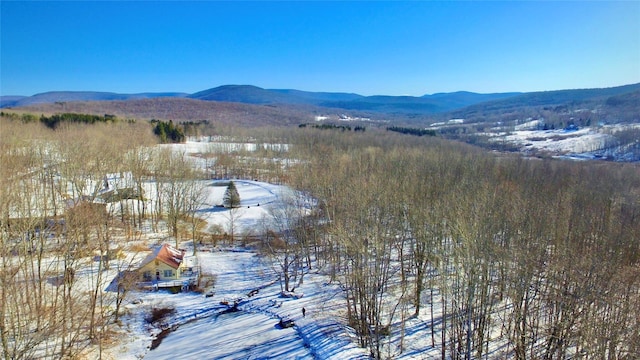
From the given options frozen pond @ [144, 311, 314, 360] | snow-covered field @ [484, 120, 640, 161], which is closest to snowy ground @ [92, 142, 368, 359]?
frozen pond @ [144, 311, 314, 360]

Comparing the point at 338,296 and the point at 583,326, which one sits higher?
the point at 583,326

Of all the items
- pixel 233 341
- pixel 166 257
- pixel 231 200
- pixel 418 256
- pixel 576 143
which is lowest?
pixel 233 341

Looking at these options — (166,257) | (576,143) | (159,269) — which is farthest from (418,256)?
(576,143)

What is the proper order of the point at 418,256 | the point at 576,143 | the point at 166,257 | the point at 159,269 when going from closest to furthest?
the point at 418,256 → the point at 159,269 → the point at 166,257 → the point at 576,143

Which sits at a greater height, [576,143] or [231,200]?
[576,143]

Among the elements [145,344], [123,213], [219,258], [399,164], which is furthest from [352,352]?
[123,213]

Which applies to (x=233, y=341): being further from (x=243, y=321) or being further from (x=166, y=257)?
(x=166, y=257)

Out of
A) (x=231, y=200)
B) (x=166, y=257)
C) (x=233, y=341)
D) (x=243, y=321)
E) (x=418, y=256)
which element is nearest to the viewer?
(x=233, y=341)

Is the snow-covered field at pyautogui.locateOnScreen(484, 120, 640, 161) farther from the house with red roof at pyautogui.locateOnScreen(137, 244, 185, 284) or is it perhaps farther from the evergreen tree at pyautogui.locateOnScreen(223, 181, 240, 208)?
the house with red roof at pyautogui.locateOnScreen(137, 244, 185, 284)

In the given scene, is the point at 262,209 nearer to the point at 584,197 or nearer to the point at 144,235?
the point at 144,235
